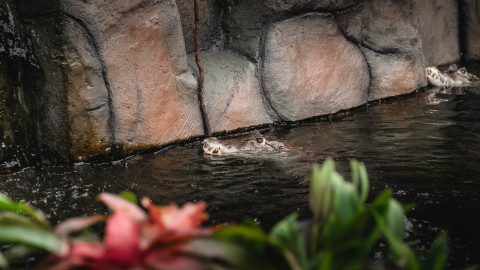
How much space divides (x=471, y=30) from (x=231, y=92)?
5175 mm

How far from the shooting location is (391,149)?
5273mm

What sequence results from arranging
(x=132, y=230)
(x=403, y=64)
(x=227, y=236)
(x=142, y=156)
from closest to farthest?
1. (x=132, y=230)
2. (x=227, y=236)
3. (x=142, y=156)
4. (x=403, y=64)

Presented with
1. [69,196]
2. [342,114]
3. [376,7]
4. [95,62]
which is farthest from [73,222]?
[376,7]

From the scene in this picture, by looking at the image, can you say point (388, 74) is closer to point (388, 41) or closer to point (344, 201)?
point (388, 41)

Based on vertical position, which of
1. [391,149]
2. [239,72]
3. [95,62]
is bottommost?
[391,149]

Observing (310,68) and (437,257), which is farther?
(310,68)

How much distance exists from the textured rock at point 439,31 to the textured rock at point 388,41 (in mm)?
1100

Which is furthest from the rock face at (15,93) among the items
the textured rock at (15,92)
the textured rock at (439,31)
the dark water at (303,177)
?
the textured rock at (439,31)

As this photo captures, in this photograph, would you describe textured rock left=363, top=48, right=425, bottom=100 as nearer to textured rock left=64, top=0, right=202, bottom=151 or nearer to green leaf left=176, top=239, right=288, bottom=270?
textured rock left=64, top=0, right=202, bottom=151

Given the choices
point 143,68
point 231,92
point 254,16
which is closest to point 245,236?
point 143,68

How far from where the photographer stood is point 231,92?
244 inches

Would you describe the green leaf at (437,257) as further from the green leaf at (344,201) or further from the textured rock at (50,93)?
the textured rock at (50,93)

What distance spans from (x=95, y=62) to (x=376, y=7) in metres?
3.73

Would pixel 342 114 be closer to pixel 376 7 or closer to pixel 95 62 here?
pixel 376 7
